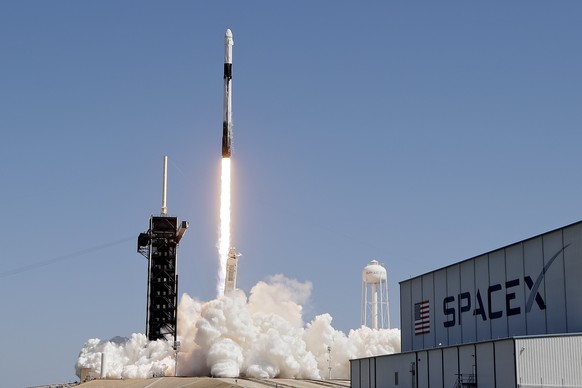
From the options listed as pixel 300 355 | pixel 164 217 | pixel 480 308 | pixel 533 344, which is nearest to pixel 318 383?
pixel 300 355

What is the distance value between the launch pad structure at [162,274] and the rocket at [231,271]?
7.57 metres

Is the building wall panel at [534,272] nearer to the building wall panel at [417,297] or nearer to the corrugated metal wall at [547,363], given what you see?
the corrugated metal wall at [547,363]

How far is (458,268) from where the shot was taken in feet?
263

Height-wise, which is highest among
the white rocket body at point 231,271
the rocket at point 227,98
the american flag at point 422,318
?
the rocket at point 227,98

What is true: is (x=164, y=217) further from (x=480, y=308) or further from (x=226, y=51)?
(x=480, y=308)

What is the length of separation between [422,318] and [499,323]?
1415 centimetres

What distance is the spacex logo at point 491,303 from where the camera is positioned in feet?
225

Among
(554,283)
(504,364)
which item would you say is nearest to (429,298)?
(554,283)

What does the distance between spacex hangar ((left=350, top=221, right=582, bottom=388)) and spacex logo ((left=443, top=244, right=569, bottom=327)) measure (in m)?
0.07

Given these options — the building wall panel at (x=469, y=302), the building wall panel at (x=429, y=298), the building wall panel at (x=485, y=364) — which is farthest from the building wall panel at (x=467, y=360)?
the building wall panel at (x=429, y=298)

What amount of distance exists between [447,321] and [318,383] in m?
48.0

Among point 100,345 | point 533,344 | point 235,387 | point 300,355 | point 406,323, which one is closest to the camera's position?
point 533,344

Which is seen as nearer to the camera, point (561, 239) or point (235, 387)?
point (561, 239)

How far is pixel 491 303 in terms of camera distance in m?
74.4
